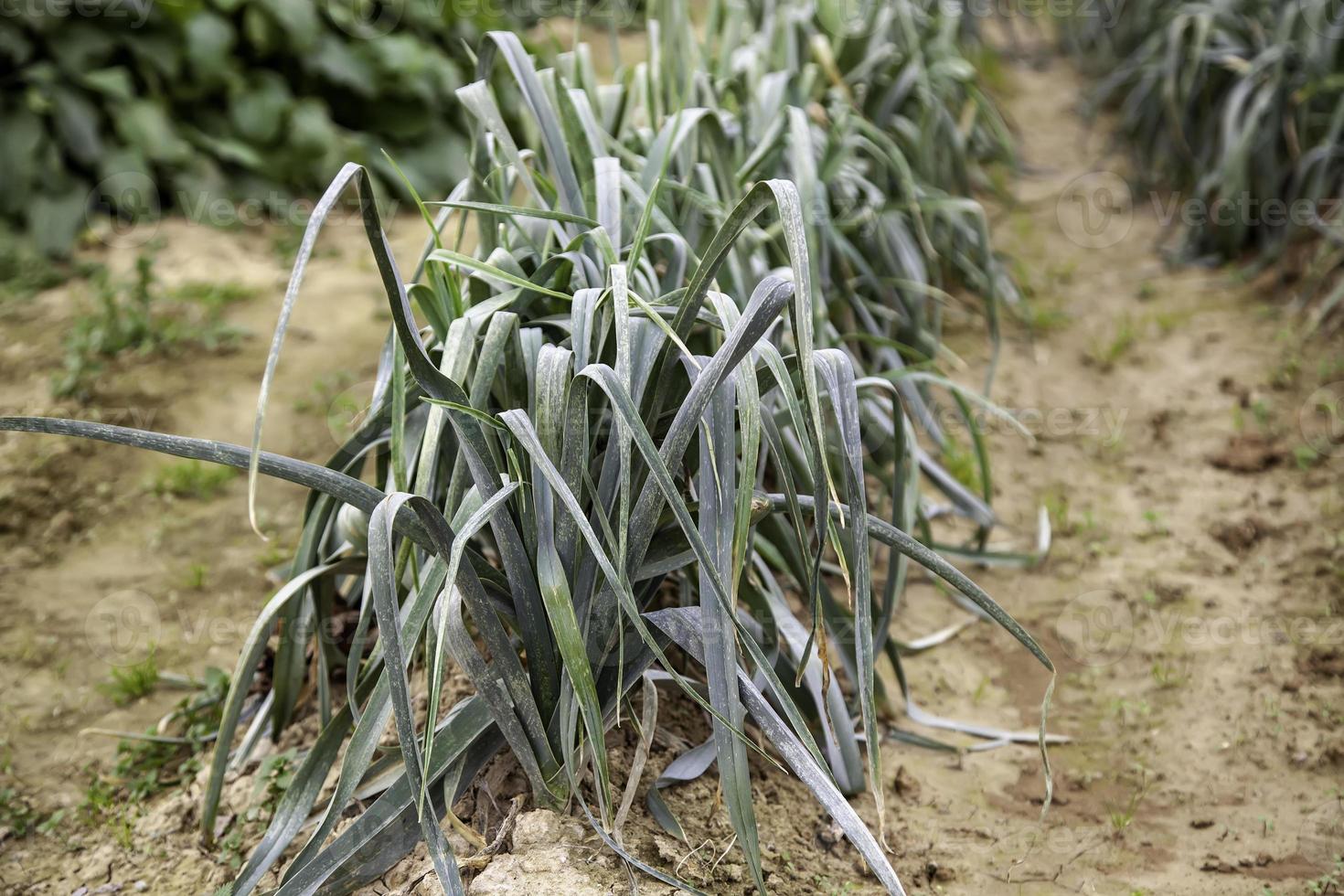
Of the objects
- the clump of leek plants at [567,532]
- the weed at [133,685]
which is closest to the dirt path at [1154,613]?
the clump of leek plants at [567,532]

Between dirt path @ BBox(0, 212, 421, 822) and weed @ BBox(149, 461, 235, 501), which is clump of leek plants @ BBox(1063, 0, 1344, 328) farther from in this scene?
weed @ BBox(149, 461, 235, 501)

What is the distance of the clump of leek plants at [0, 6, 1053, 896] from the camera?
1.19 metres

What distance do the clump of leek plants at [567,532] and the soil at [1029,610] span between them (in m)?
0.09

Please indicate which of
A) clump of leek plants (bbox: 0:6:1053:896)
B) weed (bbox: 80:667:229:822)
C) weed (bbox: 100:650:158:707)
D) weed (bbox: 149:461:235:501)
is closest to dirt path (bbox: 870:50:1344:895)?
clump of leek plants (bbox: 0:6:1053:896)

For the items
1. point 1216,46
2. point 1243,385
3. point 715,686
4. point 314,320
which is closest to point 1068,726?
point 715,686

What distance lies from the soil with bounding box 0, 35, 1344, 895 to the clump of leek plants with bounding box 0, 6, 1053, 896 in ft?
0.30

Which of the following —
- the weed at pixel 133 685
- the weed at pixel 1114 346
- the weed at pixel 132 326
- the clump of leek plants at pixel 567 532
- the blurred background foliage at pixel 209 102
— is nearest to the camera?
the clump of leek plants at pixel 567 532

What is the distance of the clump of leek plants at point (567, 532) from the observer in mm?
1187

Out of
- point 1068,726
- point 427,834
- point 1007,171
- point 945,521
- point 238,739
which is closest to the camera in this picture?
point 427,834

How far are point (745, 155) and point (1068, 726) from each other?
1.29m

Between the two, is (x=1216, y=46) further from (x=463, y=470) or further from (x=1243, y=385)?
(x=463, y=470)

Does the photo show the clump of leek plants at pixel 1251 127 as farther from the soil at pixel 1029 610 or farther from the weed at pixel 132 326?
the weed at pixel 132 326

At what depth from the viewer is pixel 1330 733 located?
173 cm

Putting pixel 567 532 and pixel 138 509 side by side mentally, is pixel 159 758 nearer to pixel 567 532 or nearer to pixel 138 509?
pixel 138 509
